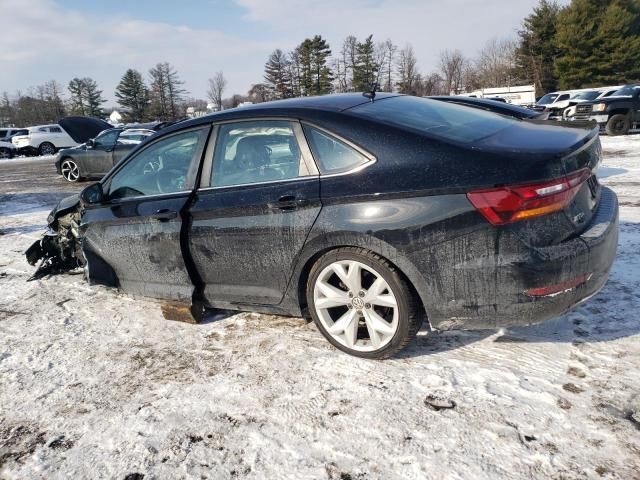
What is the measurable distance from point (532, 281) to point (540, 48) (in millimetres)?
53716

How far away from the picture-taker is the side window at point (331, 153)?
2795mm

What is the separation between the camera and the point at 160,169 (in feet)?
12.3

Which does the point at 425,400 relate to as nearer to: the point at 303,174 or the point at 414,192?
the point at 414,192

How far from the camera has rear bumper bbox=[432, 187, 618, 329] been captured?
2438mm

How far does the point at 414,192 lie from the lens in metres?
2.58

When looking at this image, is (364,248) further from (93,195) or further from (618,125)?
(618,125)

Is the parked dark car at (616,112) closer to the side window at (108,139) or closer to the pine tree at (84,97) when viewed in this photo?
the side window at (108,139)

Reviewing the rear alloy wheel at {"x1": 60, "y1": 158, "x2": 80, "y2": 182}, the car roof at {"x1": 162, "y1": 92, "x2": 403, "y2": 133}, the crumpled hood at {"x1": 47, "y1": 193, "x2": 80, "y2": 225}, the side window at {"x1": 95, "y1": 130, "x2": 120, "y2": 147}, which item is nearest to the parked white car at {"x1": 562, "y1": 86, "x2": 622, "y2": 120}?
the side window at {"x1": 95, "y1": 130, "x2": 120, "y2": 147}

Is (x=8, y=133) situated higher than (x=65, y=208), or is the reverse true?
(x=8, y=133)

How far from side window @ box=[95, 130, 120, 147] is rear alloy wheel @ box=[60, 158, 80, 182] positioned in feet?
3.02

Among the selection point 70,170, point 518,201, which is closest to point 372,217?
point 518,201

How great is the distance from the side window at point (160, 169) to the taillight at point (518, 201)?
79.9 inches

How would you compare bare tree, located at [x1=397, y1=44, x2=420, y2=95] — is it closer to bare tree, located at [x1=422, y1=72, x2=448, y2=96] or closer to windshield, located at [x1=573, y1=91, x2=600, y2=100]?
bare tree, located at [x1=422, y1=72, x2=448, y2=96]

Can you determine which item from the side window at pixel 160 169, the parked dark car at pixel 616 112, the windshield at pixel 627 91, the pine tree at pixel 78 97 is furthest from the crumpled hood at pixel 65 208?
the pine tree at pixel 78 97
